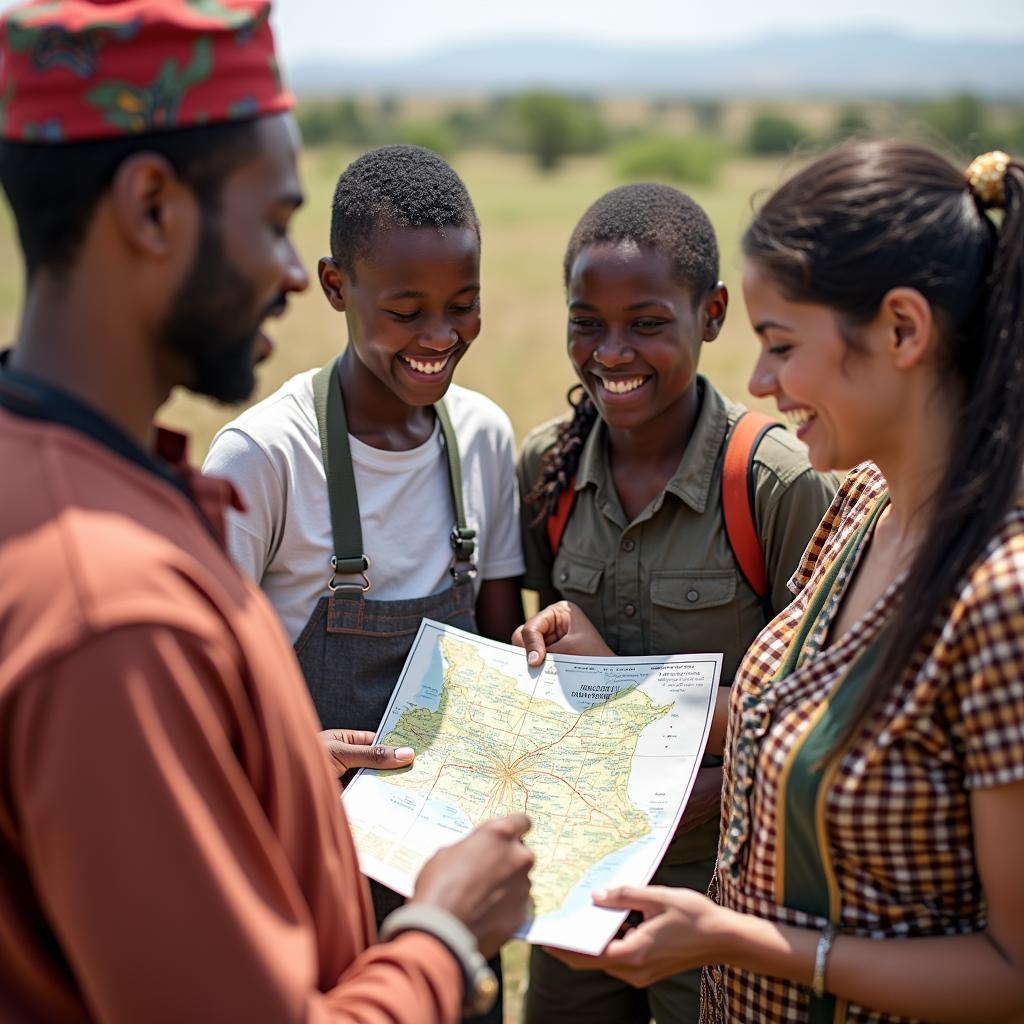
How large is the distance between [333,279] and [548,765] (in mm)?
1459

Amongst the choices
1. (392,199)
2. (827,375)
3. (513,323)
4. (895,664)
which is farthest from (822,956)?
(513,323)

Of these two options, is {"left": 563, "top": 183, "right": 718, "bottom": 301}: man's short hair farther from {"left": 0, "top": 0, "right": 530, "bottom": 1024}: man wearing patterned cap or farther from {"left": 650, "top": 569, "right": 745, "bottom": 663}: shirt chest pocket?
{"left": 0, "top": 0, "right": 530, "bottom": 1024}: man wearing patterned cap

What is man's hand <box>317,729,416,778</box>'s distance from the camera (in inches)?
93.7

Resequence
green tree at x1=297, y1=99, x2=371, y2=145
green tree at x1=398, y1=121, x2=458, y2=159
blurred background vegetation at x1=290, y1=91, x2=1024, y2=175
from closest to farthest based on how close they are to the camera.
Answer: blurred background vegetation at x1=290, y1=91, x2=1024, y2=175 < green tree at x1=398, y1=121, x2=458, y2=159 < green tree at x1=297, y1=99, x2=371, y2=145

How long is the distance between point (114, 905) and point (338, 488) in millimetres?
1622

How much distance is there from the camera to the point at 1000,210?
1.94 m

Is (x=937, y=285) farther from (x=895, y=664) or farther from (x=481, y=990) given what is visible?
(x=481, y=990)

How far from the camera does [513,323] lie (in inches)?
658

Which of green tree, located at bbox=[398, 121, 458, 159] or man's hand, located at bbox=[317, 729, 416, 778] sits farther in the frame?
green tree, located at bbox=[398, 121, 458, 159]

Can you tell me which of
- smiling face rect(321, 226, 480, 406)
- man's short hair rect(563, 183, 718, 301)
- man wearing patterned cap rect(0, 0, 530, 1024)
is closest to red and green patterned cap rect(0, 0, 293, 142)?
man wearing patterned cap rect(0, 0, 530, 1024)

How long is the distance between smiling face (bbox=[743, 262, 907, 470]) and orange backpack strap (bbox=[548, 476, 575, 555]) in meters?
1.12

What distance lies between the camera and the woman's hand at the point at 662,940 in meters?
1.94

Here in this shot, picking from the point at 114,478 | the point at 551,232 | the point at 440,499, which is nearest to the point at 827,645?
the point at 440,499

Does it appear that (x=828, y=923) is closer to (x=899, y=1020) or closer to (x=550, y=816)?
(x=899, y=1020)
